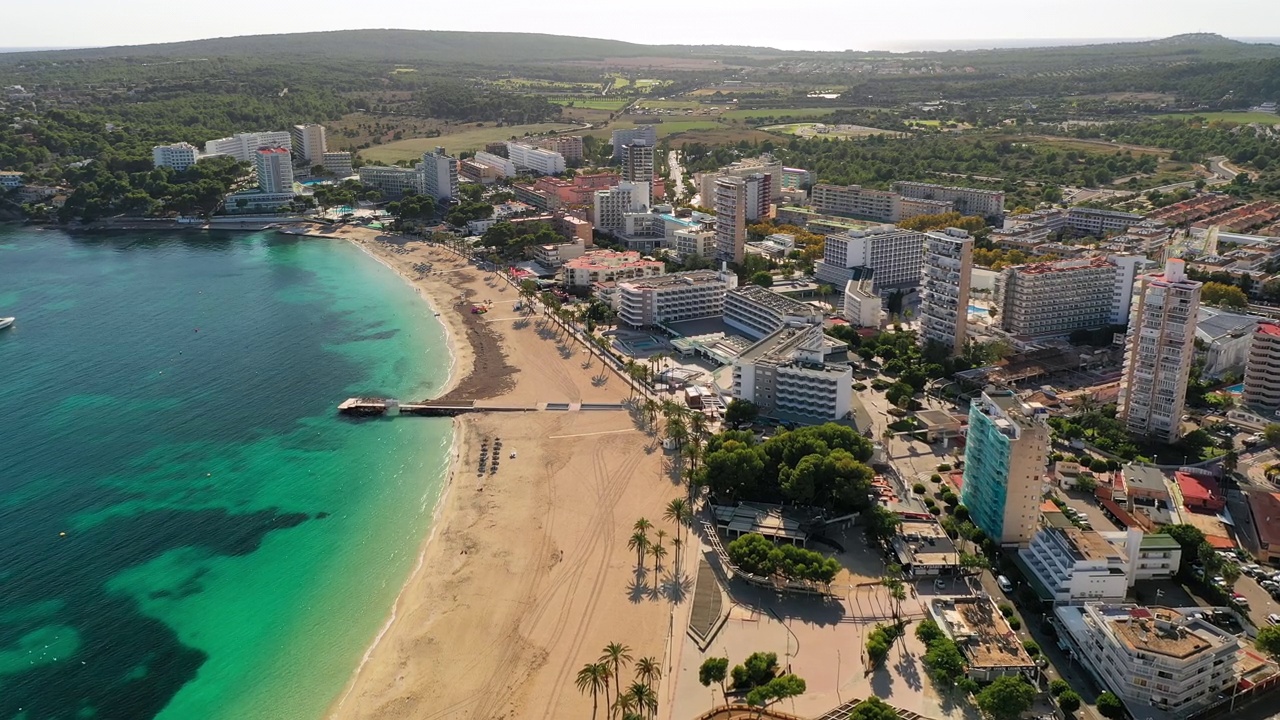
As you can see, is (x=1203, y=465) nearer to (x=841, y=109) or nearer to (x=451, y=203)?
(x=451, y=203)

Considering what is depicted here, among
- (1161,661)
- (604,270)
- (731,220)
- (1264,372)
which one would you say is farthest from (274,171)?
(1161,661)

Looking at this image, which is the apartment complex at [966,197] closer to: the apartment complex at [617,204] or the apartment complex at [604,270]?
the apartment complex at [617,204]

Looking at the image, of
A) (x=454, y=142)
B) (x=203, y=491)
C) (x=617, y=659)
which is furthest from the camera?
(x=454, y=142)

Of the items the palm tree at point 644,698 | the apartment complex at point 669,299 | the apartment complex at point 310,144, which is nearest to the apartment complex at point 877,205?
the apartment complex at point 669,299

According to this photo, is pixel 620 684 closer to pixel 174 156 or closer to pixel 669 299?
pixel 669 299

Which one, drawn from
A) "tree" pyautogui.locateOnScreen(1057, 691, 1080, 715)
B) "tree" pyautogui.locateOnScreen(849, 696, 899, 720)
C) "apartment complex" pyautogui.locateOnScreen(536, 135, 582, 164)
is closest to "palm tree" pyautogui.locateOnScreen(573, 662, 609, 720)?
"tree" pyautogui.locateOnScreen(849, 696, 899, 720)
